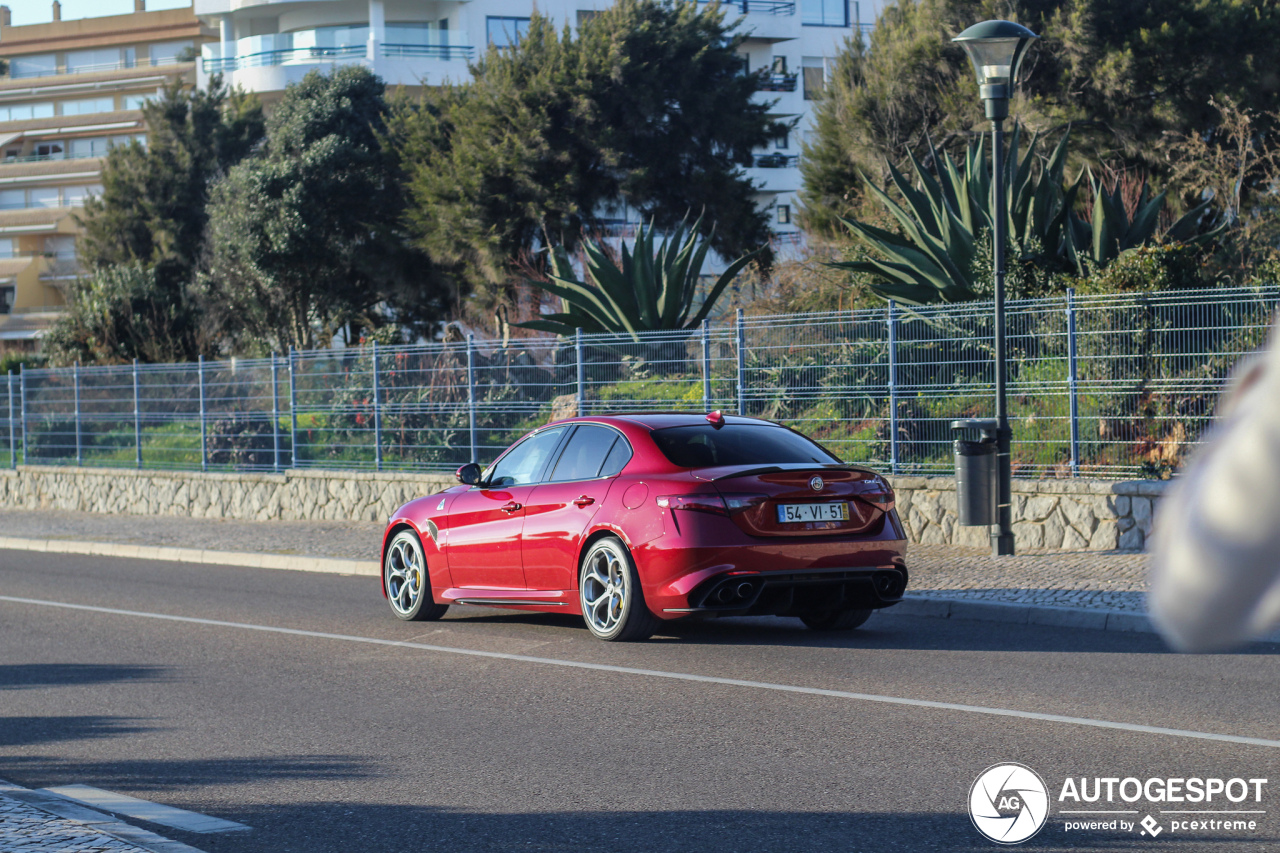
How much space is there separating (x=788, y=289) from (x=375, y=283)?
62.4 ft

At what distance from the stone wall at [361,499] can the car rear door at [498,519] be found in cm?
543

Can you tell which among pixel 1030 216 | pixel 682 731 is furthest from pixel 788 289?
pixel 682 731

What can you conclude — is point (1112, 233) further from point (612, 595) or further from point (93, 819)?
point (93, 819)

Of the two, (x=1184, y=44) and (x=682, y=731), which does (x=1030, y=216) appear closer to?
(x=682, y=731)

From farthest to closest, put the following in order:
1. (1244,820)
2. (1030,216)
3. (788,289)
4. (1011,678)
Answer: (788,289) < (1030,216) < (1011,678) < (1244,820)

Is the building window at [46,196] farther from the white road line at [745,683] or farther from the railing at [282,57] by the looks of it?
the white road line at [745,683]

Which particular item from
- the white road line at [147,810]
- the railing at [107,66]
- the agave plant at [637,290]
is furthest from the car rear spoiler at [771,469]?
the railing at [107,66]

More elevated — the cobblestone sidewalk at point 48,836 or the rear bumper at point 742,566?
the rear bumper at point 742,566

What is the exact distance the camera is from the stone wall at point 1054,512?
13.3 metres

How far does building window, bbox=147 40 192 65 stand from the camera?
91.9 meters

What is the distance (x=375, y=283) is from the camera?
39062 mm

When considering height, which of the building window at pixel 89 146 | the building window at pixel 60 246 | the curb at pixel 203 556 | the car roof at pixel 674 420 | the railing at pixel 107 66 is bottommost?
the curb at pixel 203 556

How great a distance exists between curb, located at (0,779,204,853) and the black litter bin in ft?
30.3

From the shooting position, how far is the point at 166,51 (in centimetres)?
9244
